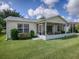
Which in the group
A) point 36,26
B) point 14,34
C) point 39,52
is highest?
point 36,26

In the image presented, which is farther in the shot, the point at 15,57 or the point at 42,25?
the point at 42,25

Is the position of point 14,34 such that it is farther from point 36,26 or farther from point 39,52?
point 39,52

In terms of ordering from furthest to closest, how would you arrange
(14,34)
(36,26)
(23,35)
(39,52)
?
(36,26)
(23,35)
(14,34)
(39,52)

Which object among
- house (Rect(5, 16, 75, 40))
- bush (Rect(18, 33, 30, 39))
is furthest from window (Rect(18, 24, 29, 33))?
bush (Rect(18, 33, 30, 39))

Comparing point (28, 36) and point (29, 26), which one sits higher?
point (29, 26)

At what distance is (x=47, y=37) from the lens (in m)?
17.0

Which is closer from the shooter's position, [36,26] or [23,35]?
[23,35]

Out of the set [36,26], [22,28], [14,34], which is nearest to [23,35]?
[14,34]

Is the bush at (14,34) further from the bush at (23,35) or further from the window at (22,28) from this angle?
the window at (22,28)

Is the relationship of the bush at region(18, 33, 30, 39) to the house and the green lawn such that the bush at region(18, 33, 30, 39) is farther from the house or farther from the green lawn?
the green lawn

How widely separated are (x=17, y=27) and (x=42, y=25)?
19.0 ft

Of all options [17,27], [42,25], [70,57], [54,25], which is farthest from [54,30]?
[70,57]

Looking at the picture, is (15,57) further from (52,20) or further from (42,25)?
(42,25)

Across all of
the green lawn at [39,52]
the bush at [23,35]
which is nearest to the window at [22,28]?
the bush at [23,35]
